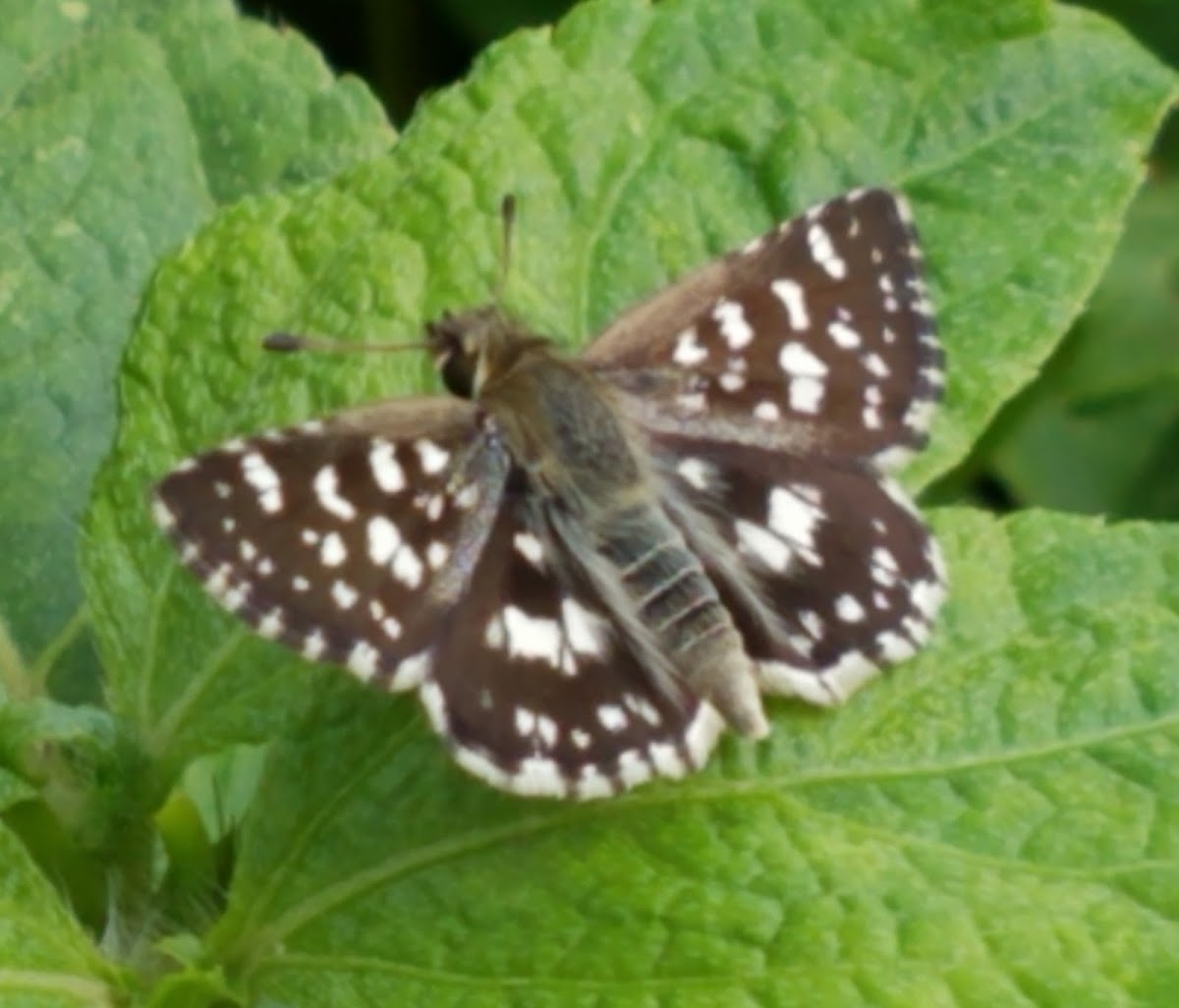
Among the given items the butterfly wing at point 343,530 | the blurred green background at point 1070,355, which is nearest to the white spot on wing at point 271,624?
the butterfly wing at point 343,530

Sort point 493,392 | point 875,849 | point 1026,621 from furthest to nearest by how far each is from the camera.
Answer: point 493,392 → point 1026,621 → point 875,849

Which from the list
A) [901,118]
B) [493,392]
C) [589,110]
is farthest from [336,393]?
[901,118]

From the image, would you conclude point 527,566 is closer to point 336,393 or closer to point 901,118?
point 336,393

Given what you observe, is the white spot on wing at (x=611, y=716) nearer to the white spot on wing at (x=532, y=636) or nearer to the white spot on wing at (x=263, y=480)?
the white spot on wing at (x=532, y=636)

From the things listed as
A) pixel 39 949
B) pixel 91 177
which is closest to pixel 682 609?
pixel 39 949

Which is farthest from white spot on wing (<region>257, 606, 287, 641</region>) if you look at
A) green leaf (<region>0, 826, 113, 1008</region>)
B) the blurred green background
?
the blurred green background

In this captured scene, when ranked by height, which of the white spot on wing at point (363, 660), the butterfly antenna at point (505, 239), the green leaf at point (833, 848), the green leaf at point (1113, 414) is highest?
the butterfly antenna at point (505, 239)
